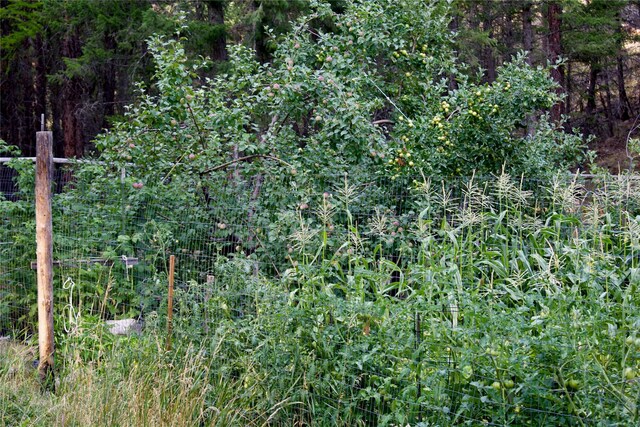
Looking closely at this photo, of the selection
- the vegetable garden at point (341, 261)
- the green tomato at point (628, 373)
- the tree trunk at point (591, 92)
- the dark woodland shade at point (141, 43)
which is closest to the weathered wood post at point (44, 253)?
the vegetable garden at point (341, 261)

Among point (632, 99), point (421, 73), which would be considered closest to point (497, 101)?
point (421, 73)

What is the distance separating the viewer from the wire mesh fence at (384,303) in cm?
302

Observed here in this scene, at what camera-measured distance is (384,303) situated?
368 cm

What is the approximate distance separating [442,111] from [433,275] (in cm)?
386

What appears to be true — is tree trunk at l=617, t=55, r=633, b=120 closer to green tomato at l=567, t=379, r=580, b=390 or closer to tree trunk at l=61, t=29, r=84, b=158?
tree trunk at l=61, t=29, r=84, b=158

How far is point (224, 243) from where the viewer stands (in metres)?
5.38

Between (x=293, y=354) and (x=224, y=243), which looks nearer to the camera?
(x=293, y=354)

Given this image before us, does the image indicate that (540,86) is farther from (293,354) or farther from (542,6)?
(542,6)

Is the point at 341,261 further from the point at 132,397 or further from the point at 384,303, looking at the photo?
the point at 132,397

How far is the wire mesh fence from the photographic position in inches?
119

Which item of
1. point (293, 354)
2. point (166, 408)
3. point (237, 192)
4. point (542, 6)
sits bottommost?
point (166, 408)

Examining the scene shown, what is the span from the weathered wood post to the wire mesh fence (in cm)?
53

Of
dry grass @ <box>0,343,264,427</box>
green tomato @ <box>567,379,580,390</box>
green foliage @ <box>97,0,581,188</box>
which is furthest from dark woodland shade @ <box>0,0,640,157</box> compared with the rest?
green tomato @ <box>567,379,580,390</box>

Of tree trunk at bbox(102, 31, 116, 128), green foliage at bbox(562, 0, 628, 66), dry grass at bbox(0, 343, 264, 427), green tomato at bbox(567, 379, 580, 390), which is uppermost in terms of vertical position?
green foliage at bbox(562, 0, 628, 66)
